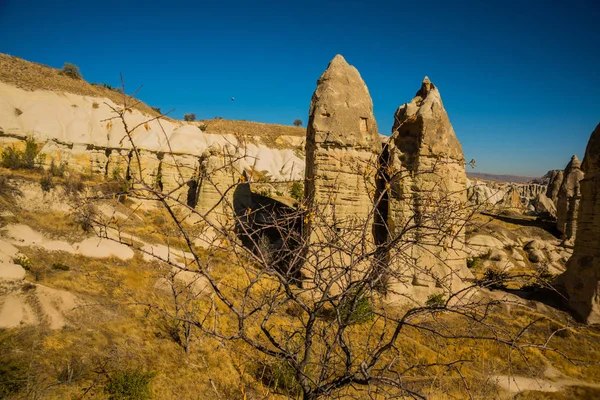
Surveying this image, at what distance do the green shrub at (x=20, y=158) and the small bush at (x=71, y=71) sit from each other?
75.0 ft

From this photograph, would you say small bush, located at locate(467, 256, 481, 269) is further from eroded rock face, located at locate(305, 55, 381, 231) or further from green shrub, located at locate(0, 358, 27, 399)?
green shrub, located at locate(0, 358, 27, 399)

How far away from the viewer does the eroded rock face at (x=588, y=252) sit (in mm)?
Answer: 10295

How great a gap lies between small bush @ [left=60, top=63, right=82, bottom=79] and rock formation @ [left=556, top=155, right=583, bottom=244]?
4798 cm

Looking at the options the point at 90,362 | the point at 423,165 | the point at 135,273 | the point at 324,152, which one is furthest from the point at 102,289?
the point at 423,165

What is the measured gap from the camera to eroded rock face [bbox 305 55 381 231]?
35.3 ft

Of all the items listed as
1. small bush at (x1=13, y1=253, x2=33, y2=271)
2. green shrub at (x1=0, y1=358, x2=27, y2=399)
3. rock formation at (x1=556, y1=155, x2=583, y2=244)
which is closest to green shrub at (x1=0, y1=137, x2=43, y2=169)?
small bush at (x1=13, y1=253, x2=33, y2=271)

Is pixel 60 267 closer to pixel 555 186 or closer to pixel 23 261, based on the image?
pixel 23 261

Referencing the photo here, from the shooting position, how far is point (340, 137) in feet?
35.5

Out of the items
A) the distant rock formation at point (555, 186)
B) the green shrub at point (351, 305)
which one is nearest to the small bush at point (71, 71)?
the green shrub at point (351, 305)

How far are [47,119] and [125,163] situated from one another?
7311 mm

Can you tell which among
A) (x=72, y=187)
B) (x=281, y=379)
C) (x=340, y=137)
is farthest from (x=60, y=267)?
(x=340, y=137)

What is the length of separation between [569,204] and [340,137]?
2203 centimetres

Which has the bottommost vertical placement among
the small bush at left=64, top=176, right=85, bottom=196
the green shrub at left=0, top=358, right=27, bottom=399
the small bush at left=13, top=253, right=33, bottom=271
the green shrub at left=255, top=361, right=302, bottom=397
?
the green shrub at left=255, top=361, right=302, bottom=397

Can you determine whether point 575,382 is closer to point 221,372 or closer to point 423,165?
point 423,165
